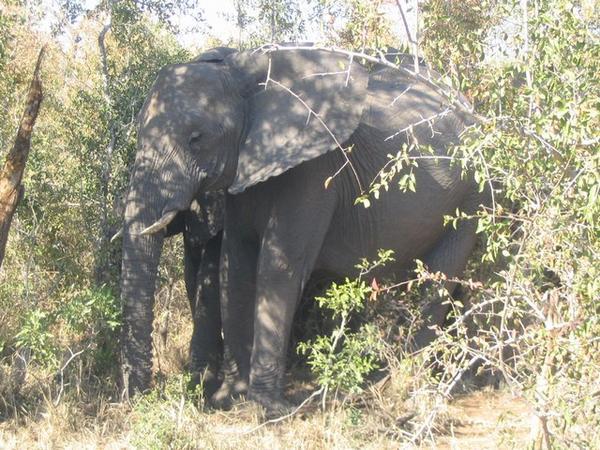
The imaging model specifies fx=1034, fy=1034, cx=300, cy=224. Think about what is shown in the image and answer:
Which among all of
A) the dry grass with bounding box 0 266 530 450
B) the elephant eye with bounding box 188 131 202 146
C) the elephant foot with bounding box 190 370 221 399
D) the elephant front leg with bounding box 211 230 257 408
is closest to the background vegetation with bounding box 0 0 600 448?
the dry grass with bounding box 0 266 530 450

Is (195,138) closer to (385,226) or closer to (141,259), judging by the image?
(141,259)

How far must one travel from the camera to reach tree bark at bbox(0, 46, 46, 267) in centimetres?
545

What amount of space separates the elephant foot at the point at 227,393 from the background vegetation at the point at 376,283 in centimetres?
34

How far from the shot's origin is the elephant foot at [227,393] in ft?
23.0

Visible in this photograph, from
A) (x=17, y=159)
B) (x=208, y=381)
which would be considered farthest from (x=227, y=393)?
(x=17, y=159)

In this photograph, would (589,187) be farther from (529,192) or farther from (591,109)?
(529,192)

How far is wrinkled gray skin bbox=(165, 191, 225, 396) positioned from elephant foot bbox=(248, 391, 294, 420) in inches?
30.5

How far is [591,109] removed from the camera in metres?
3.76

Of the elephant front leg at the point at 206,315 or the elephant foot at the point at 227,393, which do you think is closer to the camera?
the elephant foot at the point at 227,393

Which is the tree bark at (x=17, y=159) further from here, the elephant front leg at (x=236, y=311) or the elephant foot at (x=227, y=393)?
the elephant foot at (x=227, y=393)

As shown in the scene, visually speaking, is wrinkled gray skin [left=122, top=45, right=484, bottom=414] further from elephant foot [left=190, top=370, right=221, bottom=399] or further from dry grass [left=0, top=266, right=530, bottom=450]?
dry grass [left=0, top=266, right=530, bottom=450]

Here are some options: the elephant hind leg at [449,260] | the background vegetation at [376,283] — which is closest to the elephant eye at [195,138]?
the background vegetation at [376,283]

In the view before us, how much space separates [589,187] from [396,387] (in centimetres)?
305

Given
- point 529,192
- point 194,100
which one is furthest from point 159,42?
point 529,192
